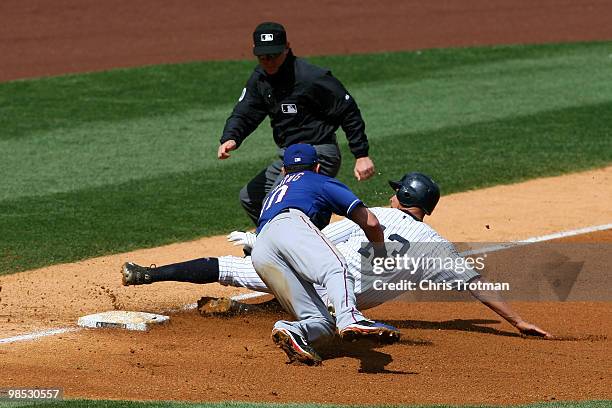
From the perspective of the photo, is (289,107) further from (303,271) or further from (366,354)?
(366,354)

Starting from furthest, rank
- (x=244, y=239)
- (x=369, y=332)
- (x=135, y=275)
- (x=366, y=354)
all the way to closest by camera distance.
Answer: (x=244, y=239) → (x=135, y=275) → (x=366, y=354) → (x=369, y=332)

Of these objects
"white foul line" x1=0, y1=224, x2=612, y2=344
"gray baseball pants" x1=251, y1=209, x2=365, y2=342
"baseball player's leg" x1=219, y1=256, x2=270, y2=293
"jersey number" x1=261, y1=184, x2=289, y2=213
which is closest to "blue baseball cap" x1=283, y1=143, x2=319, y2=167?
"jersey number" x1=261, y1=184, x2=289, y2=213

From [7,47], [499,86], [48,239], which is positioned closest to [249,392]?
[48,239]

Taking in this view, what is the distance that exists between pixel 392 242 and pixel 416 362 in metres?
0.94

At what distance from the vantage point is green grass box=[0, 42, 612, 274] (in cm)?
1114

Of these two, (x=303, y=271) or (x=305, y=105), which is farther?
(x=305, y=105)

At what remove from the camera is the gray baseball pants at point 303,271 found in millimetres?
6930

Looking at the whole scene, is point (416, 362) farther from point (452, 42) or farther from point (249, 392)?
point (452, 42)

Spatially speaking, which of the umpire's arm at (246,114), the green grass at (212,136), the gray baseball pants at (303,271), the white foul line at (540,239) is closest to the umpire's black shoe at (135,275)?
the gray baseball pants at (303,271)

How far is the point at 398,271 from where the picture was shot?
7.74m

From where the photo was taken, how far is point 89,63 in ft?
64.0

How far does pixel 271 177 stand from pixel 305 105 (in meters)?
0.57

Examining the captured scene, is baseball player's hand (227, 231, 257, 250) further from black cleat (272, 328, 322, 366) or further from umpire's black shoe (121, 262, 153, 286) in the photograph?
black cleat (272, 328, 322, 366)

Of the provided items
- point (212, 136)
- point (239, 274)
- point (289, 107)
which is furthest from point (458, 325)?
point (212, 136)
